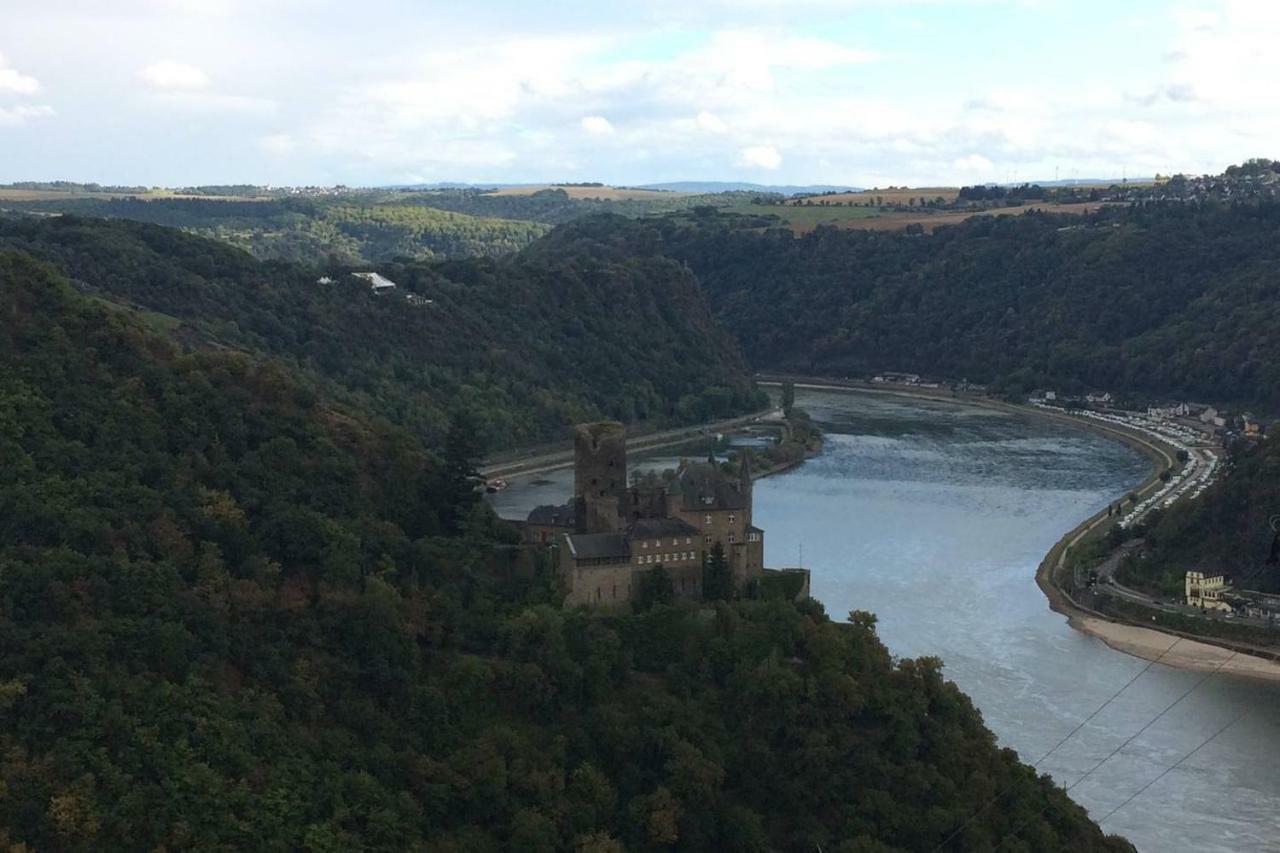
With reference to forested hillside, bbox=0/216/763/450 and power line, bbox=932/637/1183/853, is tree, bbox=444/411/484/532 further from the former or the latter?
forested hillside, bbox=0/216/763/450

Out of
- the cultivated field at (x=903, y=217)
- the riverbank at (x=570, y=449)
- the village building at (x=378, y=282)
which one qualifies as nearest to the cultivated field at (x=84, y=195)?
the cultivated field at (x=903, y=217)

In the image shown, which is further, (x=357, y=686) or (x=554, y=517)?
(x=554, y=517)

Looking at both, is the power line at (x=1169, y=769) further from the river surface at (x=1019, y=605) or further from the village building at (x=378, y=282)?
the village building at (x=378, y=282)

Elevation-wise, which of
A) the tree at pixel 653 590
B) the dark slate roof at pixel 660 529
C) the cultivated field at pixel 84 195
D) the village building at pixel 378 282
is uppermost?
the dark slate roof at pixel 660 529

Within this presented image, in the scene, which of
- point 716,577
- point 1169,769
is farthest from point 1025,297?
point 716,577

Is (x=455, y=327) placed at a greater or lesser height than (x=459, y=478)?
lesser

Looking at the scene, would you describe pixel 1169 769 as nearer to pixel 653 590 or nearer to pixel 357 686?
pixel 653 590

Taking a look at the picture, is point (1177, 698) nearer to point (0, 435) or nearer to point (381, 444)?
point (381, 444)
